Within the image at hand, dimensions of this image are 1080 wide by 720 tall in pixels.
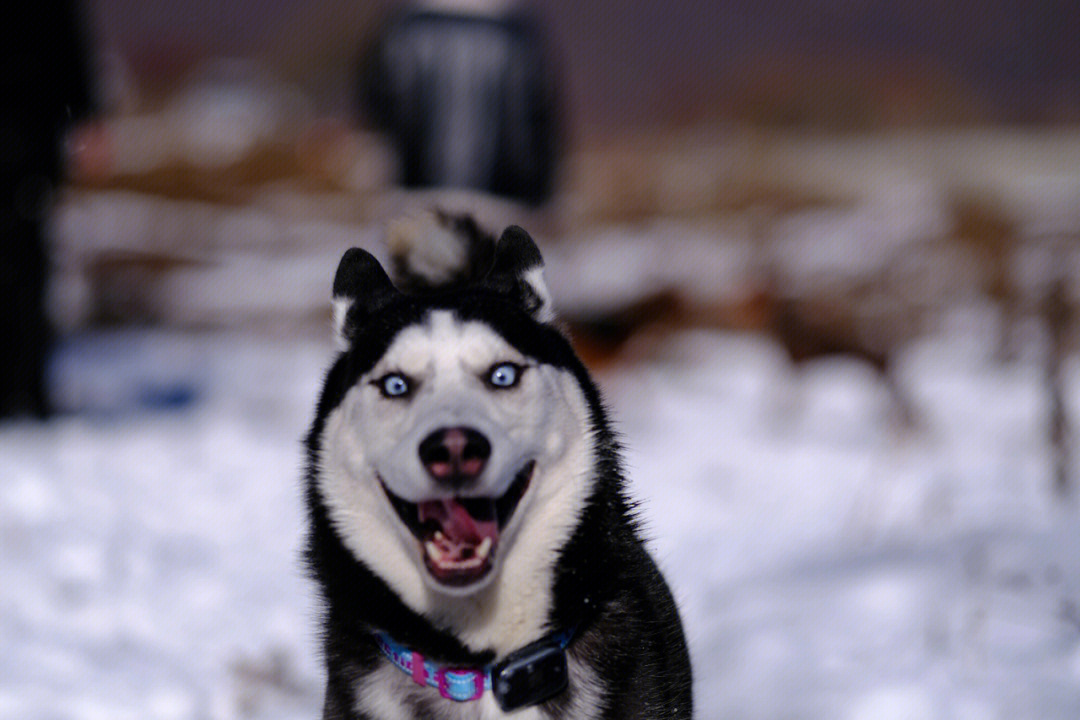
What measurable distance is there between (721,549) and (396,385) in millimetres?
2824

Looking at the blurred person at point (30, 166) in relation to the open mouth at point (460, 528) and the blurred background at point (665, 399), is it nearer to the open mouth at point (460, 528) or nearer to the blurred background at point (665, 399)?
the blurred background at point (665, 399)

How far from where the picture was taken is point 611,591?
1988 mm

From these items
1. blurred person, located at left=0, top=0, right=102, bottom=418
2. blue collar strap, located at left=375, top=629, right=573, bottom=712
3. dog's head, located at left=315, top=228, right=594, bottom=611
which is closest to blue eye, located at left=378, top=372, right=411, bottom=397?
dog's head, located at left=315, top=228, right=594, bottom=611

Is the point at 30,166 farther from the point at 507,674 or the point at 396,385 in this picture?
the point at 507,674

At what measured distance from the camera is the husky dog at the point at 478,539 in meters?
1.83

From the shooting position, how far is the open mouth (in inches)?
68.8

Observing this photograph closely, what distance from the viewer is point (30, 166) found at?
6.22 metres

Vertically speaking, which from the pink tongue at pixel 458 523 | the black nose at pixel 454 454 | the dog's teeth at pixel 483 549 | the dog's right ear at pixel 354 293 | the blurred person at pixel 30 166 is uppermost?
the blurred person at pixel 30 166

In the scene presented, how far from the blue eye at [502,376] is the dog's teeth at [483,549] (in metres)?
0.32

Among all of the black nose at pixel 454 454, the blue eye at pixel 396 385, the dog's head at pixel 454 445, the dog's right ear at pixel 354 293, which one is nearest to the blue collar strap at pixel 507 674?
the dog's head at pixel 454 445

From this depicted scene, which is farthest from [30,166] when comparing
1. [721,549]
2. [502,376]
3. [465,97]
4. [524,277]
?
[502,376]

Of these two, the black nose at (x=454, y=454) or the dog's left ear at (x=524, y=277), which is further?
the dog's left ear at (x=524, y=277)

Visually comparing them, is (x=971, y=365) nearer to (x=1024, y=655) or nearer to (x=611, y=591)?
(x=1024, y=655)

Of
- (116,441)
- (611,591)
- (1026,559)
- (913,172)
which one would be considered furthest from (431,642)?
(913,172)
